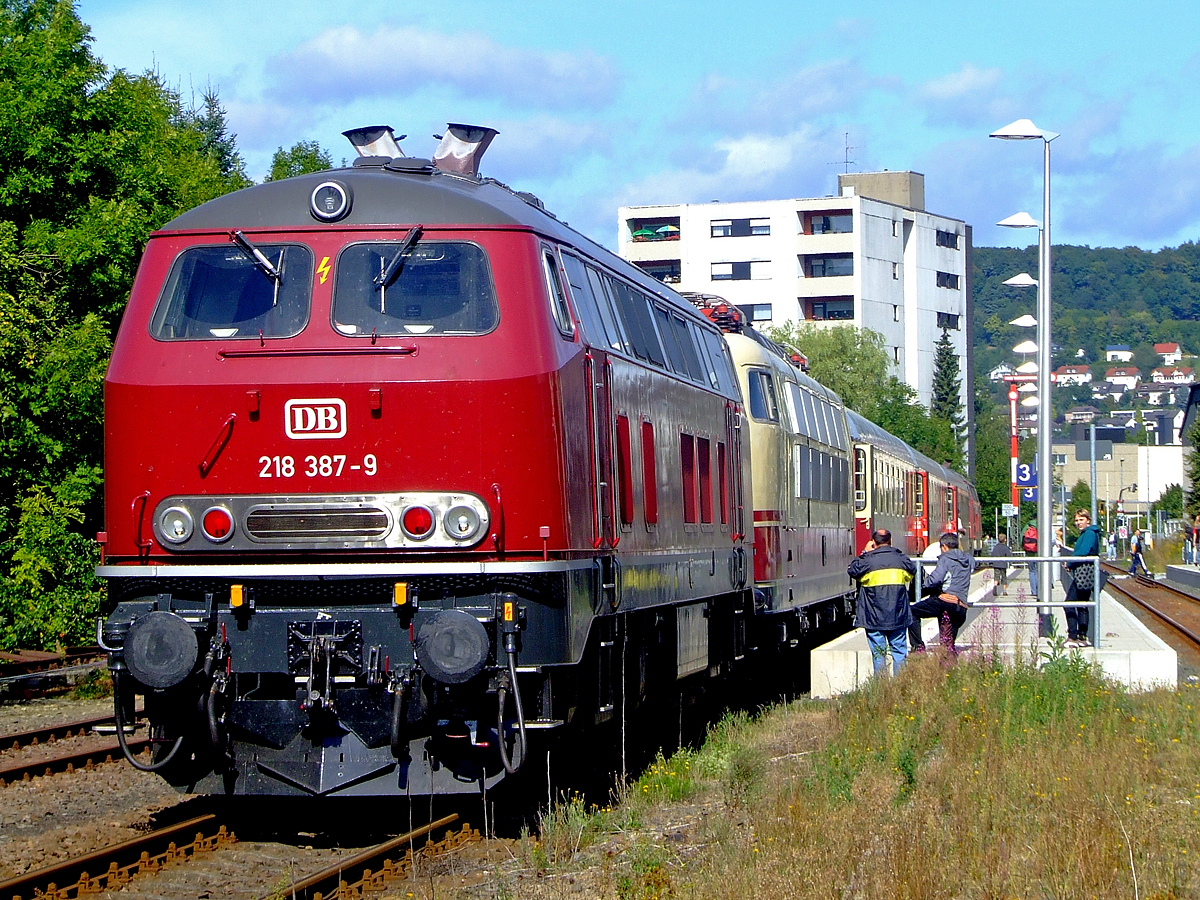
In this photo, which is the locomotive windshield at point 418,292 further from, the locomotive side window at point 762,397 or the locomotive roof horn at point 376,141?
the locomotive side window at point 762,397

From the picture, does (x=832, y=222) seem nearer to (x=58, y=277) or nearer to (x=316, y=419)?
(x=58, y=277)

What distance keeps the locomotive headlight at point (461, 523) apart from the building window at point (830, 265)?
76.7m

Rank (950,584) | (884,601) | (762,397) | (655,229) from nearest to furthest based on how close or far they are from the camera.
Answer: (884,601), (950,584), (762,397), (655,229)

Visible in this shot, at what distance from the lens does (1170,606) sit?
3700 centimetres

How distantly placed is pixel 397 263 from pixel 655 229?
77400 millimetres

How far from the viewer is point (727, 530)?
1391cm

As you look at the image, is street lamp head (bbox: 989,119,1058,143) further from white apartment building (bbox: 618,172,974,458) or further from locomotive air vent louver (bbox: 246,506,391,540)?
white apartment building (bbox: 618,172,974,458)

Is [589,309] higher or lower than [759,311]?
lower

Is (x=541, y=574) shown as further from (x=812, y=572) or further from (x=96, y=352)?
(x=812, y=572)

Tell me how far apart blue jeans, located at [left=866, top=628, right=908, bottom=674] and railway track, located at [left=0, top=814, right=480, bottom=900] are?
7.06m

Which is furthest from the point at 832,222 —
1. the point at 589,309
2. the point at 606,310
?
the point at 589,309

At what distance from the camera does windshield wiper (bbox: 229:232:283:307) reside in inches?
349

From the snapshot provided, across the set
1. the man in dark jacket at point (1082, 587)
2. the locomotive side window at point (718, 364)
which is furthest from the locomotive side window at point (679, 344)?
the man in dark jacket at point (1082, 587)

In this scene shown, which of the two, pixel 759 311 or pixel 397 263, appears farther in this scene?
pixel 759 311
